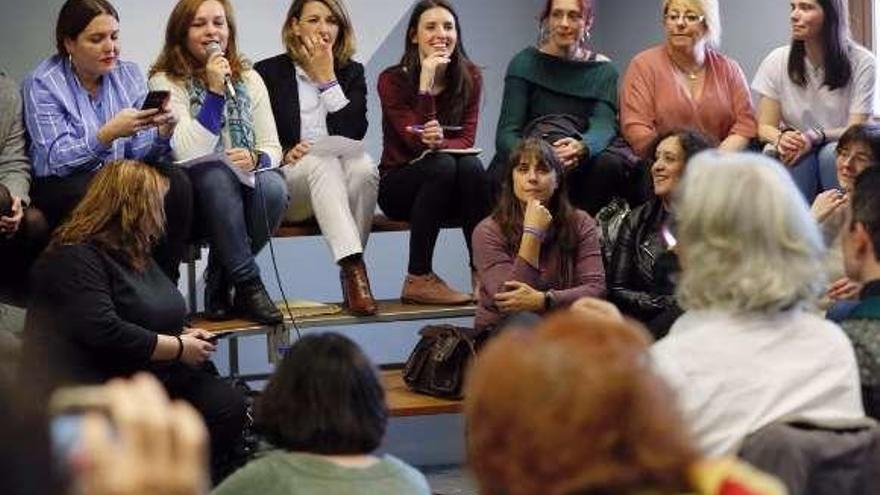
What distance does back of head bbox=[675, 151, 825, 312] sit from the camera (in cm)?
292

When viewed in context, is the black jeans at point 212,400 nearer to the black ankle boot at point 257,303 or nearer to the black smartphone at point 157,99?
the black ankle boot at point 257,303

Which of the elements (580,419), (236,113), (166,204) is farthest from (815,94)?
(580,419)

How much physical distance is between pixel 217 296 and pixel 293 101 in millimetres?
715

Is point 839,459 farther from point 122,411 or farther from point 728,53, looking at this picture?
point 728,53

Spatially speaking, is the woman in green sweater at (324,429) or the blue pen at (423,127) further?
the blue pen at (423,127)

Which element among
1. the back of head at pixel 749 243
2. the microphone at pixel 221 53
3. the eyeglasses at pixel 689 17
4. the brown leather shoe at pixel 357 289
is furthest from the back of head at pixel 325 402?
the eyeglasses at pixel 689 17

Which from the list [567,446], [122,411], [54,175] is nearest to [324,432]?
[567,446]

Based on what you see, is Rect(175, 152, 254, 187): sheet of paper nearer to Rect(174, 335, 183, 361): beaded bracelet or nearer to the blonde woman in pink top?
Rect(174, 335, 183, 361): beaded bracelet

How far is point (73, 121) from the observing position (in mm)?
5180

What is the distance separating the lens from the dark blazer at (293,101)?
567 cm

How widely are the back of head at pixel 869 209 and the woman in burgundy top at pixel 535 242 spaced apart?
1.79 metres

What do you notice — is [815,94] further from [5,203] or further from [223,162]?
[5,203]

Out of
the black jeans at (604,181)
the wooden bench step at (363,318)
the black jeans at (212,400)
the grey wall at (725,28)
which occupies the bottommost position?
the black jeans at (212,400)

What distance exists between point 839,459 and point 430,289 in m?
3.08
